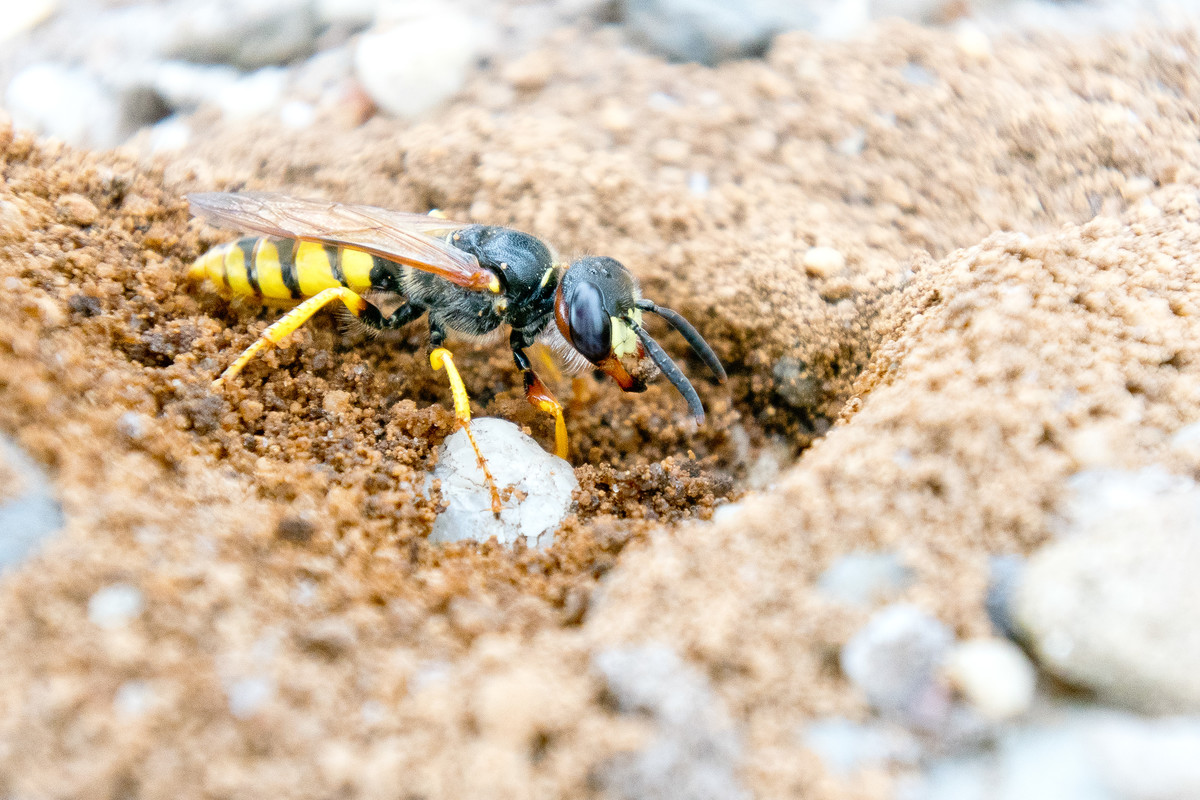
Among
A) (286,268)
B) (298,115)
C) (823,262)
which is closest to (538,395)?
(286,268)

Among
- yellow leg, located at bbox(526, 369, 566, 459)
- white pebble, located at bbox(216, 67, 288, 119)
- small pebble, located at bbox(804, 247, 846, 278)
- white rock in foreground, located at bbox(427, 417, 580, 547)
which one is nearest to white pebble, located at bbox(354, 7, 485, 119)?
white pebble, located at bbox(216, 67, 288, 119)

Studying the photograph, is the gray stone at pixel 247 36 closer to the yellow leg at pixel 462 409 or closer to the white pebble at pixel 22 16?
the white pebble at pixel 22 16

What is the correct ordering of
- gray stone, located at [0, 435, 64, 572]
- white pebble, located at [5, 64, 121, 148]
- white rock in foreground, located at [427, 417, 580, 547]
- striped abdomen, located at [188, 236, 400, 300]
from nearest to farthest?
gray stone, located at [0, 435, 64, 572] < white rock in foreground, located at [427, 417, 580, 547] < striped abdomen, located at [188, 236, 400, 300] < white pebble, located at [5, 64, 121, 148]

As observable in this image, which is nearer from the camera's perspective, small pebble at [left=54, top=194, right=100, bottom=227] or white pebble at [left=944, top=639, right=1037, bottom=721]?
white pebble at [left=944, top=639, right=1037, bottom=721]

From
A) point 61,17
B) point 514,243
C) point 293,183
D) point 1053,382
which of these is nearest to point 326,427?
point 514,243

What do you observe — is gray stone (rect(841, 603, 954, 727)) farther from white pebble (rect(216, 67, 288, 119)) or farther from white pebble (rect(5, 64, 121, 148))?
white pebble (rect(5, 64, 121, 148))

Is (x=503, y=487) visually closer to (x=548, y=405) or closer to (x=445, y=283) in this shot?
(x=548, y=405)

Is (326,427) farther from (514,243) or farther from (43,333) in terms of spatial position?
(514,243)

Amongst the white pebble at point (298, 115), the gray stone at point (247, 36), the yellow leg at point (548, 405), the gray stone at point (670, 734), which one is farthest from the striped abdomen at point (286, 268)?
the gray stone at point (670, 734)
